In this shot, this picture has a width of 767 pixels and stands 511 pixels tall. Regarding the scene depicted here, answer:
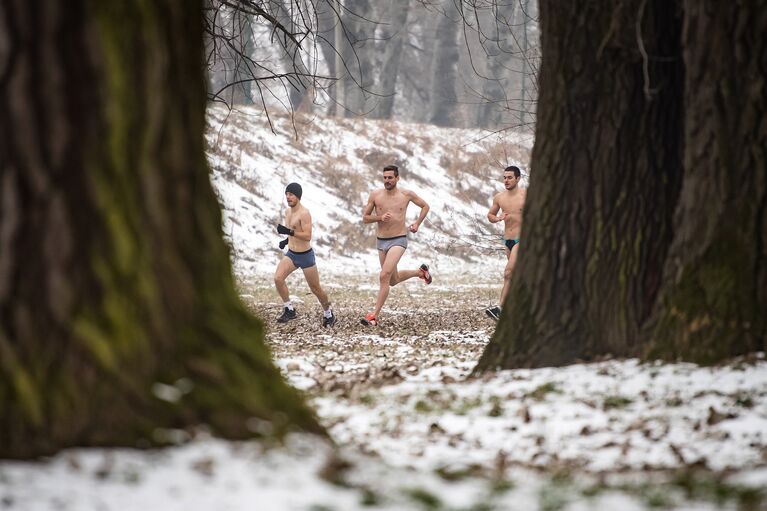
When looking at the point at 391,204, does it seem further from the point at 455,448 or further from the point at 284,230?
the point at 455,448

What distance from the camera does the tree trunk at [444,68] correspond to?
46.4 metres

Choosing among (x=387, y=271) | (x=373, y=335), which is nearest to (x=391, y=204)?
(x=387, y=271)

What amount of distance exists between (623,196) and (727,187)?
2.54 ft

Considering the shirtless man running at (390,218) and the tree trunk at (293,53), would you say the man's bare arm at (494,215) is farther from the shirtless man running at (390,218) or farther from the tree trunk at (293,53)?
the tree trunk at (293,53)

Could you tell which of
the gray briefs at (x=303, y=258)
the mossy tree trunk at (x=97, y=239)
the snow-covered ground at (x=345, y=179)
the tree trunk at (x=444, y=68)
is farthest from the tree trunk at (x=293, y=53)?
the tree trunk at (x=444, y=68)

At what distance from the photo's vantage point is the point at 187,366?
3.08 metres

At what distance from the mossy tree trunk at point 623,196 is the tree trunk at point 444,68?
39788 mm

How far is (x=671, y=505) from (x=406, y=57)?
5113 centimetres

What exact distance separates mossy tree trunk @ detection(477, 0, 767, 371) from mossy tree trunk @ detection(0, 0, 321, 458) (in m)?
3.11

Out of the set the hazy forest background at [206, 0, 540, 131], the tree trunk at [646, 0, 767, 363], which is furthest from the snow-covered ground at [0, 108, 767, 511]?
the hazy forest background at [206, 0, 540, 131]

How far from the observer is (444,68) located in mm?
46781

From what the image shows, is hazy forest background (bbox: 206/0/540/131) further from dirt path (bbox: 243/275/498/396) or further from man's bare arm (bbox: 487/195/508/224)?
man's bare arm (bbox: 487/195/508/224)

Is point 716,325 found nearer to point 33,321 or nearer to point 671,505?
point 671,505

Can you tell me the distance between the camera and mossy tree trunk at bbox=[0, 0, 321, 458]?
282 centimetres
